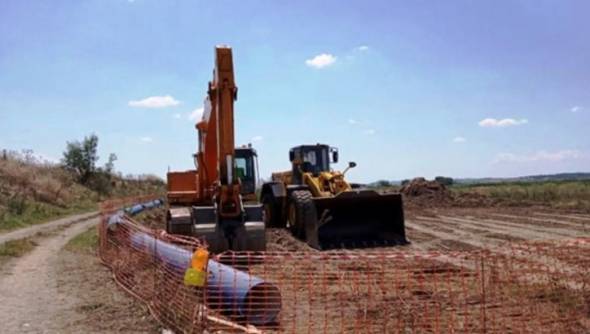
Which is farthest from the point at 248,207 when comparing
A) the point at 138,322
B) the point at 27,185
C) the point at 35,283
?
the point at 27,185

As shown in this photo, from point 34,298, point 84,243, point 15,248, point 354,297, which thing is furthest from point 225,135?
point 84,243

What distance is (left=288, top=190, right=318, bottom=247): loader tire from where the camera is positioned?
53.2 feet

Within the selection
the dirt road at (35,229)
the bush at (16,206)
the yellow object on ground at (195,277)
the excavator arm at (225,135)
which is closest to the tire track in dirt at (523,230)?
the excavator arm at (225,135)

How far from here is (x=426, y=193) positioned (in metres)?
42.3

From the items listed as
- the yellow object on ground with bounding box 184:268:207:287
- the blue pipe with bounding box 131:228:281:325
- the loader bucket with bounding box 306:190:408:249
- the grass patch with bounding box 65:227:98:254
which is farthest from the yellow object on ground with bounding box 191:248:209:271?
the grass patch with bounding box 65:227:98:254

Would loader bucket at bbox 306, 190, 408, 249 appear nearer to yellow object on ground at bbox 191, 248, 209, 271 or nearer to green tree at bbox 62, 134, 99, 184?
yellow object on ground at bbox 191, 248, 209, 271

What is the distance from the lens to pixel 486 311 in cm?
794

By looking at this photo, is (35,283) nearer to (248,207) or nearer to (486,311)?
(248,207)

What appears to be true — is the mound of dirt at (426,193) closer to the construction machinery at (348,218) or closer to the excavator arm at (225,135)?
the construction machinery at (348,218)

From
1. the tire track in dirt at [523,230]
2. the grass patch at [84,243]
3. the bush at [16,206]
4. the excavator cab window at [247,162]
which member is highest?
the excavator cab window at [247,162]

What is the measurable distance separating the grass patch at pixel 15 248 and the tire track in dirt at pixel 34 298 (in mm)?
307

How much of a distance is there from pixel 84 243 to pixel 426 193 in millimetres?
28934

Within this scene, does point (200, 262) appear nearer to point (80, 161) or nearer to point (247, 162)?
point (247, 162)

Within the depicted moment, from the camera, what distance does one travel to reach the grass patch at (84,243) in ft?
53.3
